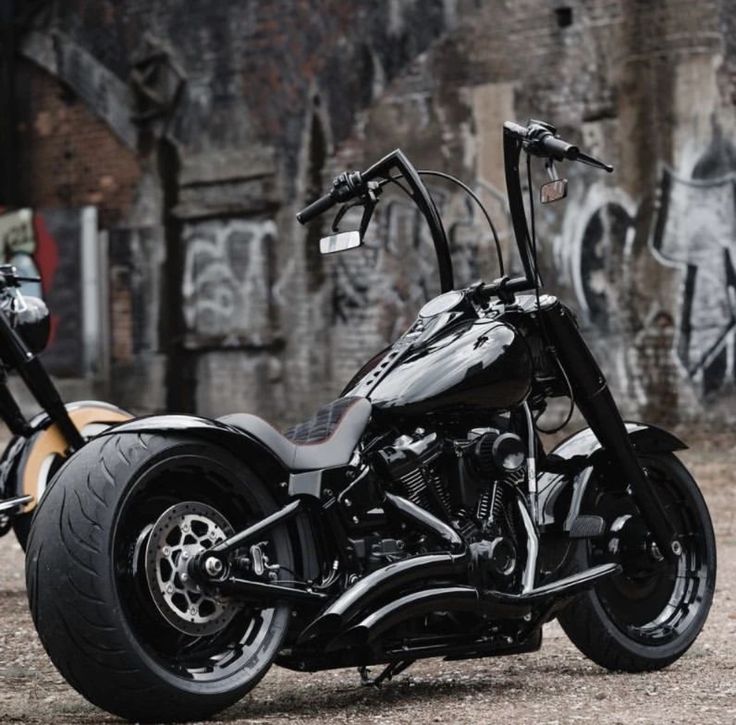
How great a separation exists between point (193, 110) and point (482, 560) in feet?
43.1

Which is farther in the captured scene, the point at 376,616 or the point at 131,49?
the point at 131,49

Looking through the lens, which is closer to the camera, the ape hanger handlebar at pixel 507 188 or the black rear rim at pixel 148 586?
the black rear rim at pixel 148 586

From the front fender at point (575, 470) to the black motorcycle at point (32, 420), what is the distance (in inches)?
110

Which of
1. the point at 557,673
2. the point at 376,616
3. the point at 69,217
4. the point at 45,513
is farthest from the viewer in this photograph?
the point at 69,217

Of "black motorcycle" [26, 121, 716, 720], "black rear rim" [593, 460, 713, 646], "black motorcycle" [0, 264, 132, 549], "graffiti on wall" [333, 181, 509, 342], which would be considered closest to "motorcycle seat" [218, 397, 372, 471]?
"black motorcycle" [26, 121, 716, 720]

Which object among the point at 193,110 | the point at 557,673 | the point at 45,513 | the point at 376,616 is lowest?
the point at 557,673

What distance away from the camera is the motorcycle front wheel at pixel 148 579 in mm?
3992

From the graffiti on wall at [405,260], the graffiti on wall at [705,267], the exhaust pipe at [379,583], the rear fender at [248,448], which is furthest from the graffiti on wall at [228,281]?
the rear fender at [248,448]

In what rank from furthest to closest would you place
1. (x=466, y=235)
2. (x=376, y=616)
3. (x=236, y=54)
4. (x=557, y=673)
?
(x=236, y=54) → (x=466, y=235) → (x=557, y=673) → (x=376, y=616)

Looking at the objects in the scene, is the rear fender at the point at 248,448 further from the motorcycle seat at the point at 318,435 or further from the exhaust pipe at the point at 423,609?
the exhaust pipe at the point at 423,609

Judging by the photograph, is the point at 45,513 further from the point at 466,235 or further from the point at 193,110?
the point at 193,110

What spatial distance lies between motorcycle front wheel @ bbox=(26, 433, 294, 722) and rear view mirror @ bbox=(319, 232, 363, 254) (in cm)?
94

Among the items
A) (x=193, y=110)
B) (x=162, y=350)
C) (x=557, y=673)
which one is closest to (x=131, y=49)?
(x=193, y=110)

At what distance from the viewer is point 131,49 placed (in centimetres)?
1767
